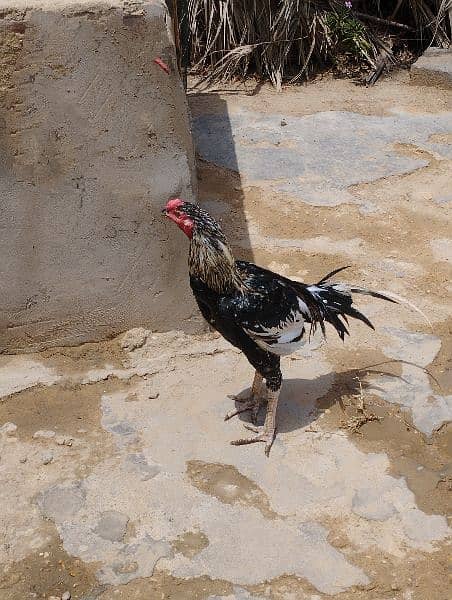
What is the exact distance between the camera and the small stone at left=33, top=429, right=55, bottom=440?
3.90 m

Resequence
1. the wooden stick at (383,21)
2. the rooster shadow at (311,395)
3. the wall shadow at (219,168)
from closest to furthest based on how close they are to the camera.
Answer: the rooster shadow at (311,395) → the wall shadow at (219,168) → the wooden stick at (383,21)

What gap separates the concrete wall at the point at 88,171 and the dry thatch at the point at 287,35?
477cm

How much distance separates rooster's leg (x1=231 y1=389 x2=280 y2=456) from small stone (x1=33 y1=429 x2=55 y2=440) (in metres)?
0.92

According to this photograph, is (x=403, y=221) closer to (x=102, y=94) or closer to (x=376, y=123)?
(x=376, y=123)

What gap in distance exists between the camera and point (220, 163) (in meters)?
6.73

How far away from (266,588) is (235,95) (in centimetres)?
622

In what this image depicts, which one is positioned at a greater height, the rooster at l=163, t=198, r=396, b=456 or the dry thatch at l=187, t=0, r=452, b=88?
the rooster at l=163, t=198, r=396, b=456

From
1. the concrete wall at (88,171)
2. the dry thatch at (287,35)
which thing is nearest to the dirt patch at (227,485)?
the concrete wall at (88,171)

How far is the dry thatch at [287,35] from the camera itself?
28.1 ft

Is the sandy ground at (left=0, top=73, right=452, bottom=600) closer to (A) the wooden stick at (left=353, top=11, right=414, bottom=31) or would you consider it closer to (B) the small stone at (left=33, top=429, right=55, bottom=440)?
(B) the small stone at (left=33, top=429, right=55, bottom=440)

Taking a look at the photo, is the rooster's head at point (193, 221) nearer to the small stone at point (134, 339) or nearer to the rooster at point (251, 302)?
the rooster at point (251, 302)

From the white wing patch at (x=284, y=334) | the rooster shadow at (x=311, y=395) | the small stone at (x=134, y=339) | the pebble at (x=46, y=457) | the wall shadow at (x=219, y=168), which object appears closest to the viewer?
the white wing patch at (x=284, y=334)

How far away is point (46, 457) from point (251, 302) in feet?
4.11

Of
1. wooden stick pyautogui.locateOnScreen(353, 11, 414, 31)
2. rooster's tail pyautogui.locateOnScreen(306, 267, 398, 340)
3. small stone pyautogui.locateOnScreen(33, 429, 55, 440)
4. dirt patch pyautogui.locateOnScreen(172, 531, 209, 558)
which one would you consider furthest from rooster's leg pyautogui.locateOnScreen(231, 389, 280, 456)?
wooden stick pyautogui.locateOnScreen(353, 11, 414, 31)
